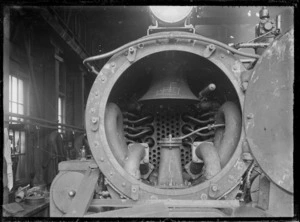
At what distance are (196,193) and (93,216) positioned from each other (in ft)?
2.13

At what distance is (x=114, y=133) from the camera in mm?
2211

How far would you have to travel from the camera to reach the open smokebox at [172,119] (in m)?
2.20

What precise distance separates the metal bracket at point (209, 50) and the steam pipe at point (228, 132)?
522 millimetres

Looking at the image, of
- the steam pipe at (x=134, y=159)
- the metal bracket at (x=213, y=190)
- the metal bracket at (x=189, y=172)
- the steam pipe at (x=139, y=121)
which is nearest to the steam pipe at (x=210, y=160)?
the metal bracket at (x=213, y=190)

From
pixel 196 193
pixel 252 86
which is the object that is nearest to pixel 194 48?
pixel 252 86

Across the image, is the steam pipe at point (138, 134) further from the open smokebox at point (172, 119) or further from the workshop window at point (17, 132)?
the workshop window at point (17, 132)

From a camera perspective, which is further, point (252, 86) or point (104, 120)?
point (104, 120)

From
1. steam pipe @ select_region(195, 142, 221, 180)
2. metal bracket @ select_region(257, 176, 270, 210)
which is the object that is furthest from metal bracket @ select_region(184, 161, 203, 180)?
metal bracket @ select_region(257, 176, 270, 210)

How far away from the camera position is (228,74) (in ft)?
6.50

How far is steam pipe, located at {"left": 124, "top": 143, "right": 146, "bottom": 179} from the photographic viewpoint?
205 centimetres

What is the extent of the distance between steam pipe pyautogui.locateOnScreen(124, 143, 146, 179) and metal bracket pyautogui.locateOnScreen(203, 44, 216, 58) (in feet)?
2.59

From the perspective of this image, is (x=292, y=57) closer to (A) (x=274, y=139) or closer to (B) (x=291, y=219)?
(A) (x=274, y=139)

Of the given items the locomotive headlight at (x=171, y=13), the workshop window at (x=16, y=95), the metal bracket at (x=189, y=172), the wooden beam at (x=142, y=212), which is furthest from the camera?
the workshop window at (x=16, y=95)

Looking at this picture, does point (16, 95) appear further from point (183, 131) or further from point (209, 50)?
point (209, 50)
